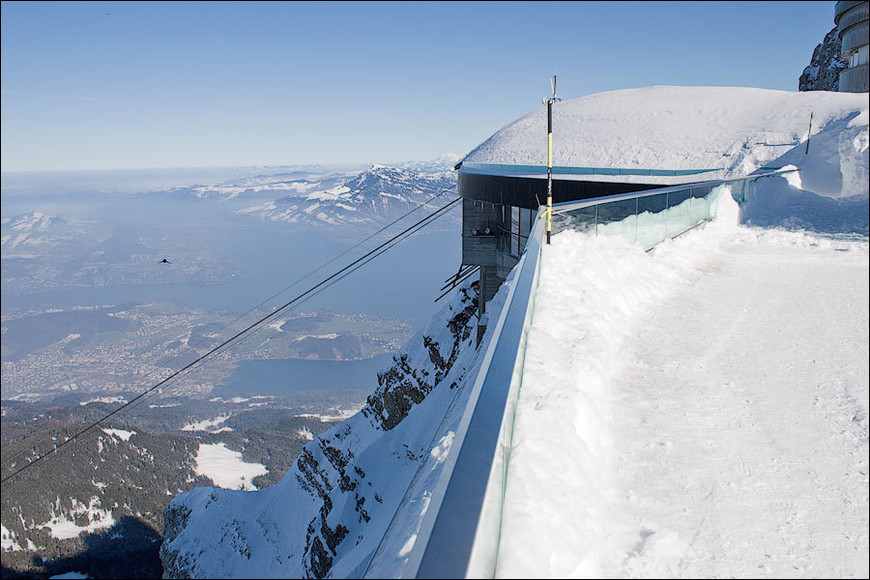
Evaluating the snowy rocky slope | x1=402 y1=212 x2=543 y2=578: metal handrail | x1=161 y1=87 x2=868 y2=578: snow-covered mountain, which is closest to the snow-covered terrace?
x1=402 y1=212 x2=543 y2=578: metal handrail

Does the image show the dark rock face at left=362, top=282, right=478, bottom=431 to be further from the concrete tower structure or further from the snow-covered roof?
the concrete tower structure

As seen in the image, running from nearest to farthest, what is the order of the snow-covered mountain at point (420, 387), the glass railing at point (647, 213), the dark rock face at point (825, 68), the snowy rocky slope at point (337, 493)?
the glass railing at point (647, 213)
the snowy rocky slope at point (337, 493)
the snow-covered mountain at point (420, 387)
the dark rock face at point (825, 68)

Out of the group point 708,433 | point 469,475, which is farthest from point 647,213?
point 469,475

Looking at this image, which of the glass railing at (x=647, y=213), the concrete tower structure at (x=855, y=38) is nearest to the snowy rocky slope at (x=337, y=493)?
the glass railing at (x=647, y=213)

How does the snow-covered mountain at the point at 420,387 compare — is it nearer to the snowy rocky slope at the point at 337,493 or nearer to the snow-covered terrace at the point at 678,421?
the snowy rocky slope at the point at 337,493

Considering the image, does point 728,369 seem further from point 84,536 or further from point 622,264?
point 84,536

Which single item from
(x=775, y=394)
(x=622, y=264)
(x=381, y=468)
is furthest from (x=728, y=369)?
(x=381, y=468)
